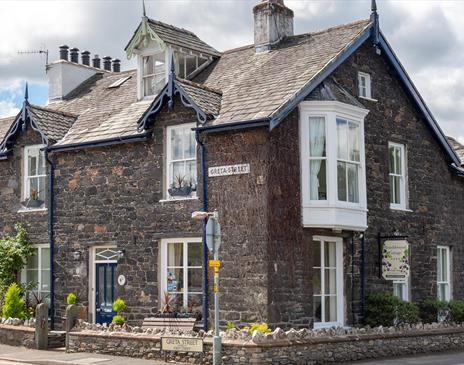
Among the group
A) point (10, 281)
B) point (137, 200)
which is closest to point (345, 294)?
point (137, 200)

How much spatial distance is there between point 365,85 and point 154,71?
A: 20.6 ft

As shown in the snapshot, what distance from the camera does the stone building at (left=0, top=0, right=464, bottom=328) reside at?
2014cm

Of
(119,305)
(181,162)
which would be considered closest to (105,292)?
(119,305)

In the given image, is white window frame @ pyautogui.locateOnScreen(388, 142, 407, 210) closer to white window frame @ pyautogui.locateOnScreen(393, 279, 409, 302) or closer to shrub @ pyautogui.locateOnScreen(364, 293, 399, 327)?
white window frame @ pyautogui.locateOnScreen(393, 279, 409, 302)

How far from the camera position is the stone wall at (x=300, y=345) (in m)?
17.4

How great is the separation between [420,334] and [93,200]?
9643 mm

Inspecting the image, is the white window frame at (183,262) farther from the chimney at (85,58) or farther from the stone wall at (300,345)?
the chimney at (85,58)

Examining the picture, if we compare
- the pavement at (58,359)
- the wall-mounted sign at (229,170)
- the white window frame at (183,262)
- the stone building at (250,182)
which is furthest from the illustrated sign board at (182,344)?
the wall-mounted sign at (229,170)

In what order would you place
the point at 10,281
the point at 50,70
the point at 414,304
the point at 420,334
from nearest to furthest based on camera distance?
1. the point at 420,334
2. the point at 414,304
3. the point at 10,281
4. the point at 50,70

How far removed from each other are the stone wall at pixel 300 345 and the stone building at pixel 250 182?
4.94ft

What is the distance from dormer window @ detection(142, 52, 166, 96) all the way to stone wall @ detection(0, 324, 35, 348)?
788cm

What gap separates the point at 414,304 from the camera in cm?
2273

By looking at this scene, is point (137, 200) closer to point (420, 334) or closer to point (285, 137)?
point (285, 137)

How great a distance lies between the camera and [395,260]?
22.8m
